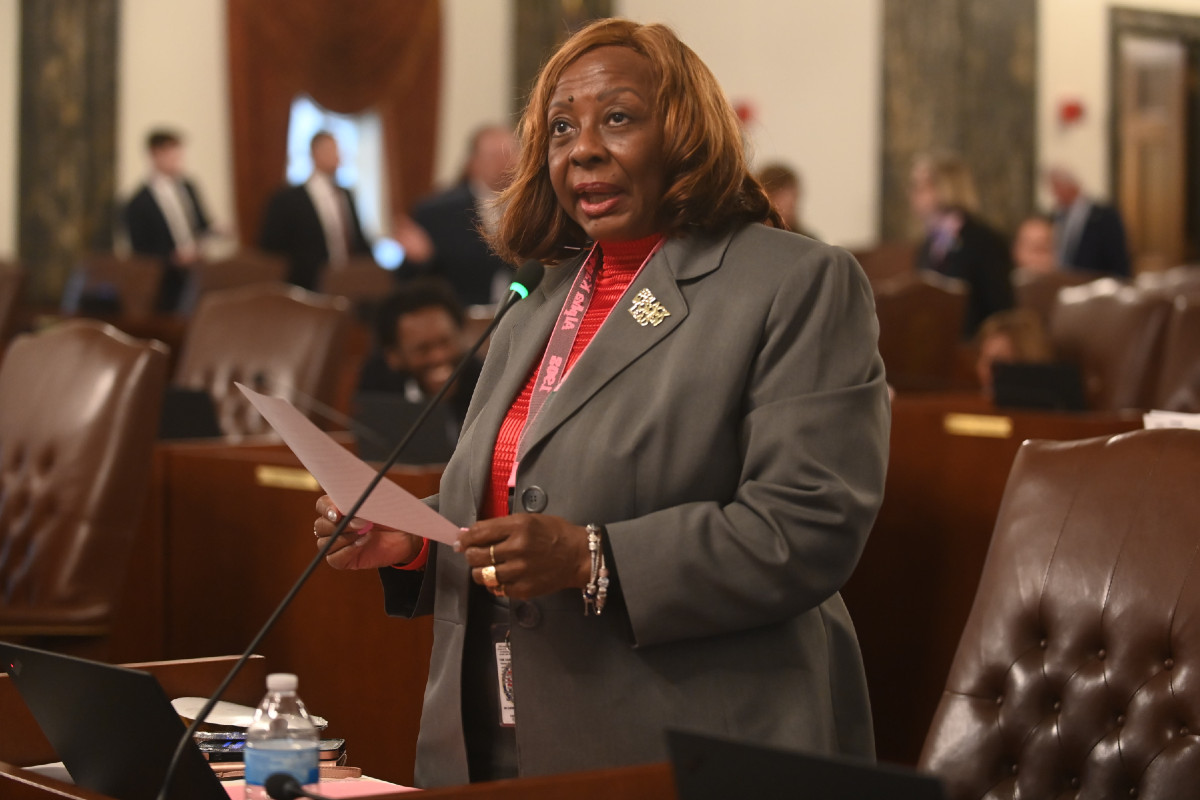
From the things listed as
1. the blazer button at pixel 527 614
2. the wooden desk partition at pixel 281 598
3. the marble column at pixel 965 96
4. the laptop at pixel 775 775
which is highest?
the marble column at pixel 965 96

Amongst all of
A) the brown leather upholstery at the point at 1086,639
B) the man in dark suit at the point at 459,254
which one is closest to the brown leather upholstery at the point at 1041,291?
the man in dark suit at the point at 459,254

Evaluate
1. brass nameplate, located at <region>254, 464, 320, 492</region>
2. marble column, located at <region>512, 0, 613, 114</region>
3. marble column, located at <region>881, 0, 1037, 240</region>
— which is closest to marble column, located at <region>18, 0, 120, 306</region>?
marble column, located at <region>512, 0, 613, 114</region>

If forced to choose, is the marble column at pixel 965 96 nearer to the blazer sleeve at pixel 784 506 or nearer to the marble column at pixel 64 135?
the marble column at pixel 64 135

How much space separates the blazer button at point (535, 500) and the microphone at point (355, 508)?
0.42 feet

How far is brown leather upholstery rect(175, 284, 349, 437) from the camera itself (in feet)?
13.2

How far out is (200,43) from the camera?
411 inches

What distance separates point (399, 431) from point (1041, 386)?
1.54 meters

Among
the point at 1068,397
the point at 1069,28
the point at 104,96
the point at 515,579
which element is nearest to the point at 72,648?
the point at 515,579

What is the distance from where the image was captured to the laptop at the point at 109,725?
1.31m

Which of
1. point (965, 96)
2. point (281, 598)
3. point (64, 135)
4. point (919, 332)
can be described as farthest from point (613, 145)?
point (965, 96)

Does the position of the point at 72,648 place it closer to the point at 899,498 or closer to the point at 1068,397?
the point at 899,498

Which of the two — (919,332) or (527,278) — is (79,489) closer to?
(527,278)

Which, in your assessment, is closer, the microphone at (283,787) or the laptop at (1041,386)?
the microphone at (283,787)

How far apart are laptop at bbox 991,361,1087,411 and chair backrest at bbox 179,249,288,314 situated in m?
4.75
